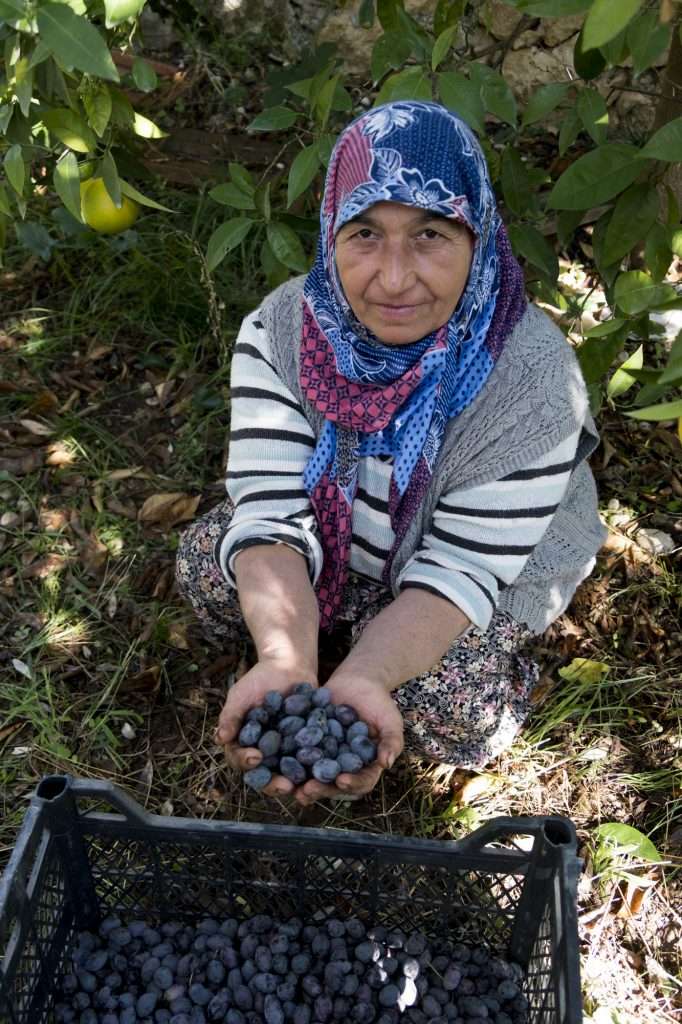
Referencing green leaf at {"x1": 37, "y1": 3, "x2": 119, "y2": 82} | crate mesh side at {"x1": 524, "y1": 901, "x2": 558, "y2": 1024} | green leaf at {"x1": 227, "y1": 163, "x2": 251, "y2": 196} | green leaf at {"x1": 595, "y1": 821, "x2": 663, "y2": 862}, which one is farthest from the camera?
green leaf at {"x1": 227, "y1": 163, "x2": 251, "y2": 196}

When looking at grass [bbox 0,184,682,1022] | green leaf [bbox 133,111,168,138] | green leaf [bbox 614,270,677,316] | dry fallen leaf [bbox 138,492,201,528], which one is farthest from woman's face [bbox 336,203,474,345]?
dry fallen leaf [bbox 138,492,201,528]

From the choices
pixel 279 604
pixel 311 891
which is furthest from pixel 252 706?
pixel 311 891

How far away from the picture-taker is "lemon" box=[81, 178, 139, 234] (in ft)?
6.88

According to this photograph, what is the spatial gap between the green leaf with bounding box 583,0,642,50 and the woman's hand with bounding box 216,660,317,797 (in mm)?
965

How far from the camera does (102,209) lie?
2191 millimetres

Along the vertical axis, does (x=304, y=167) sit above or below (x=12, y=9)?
above

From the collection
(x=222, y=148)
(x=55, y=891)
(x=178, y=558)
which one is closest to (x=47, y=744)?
(x=178, y=558)

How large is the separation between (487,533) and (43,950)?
927 millimetres

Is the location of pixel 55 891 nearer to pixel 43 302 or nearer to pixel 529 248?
pixel 529 248

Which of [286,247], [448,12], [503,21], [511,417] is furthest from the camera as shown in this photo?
[503,21]

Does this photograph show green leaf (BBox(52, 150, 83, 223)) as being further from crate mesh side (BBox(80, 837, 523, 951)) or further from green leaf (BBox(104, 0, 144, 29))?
crate mesh side (BBox(80, 837, 523, 951))

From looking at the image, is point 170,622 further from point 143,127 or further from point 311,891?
point 143,127

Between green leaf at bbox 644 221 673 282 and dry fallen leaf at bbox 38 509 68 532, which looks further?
dry fallen leaf at bbox 38 509 68 532

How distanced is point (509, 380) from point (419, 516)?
273 mm
